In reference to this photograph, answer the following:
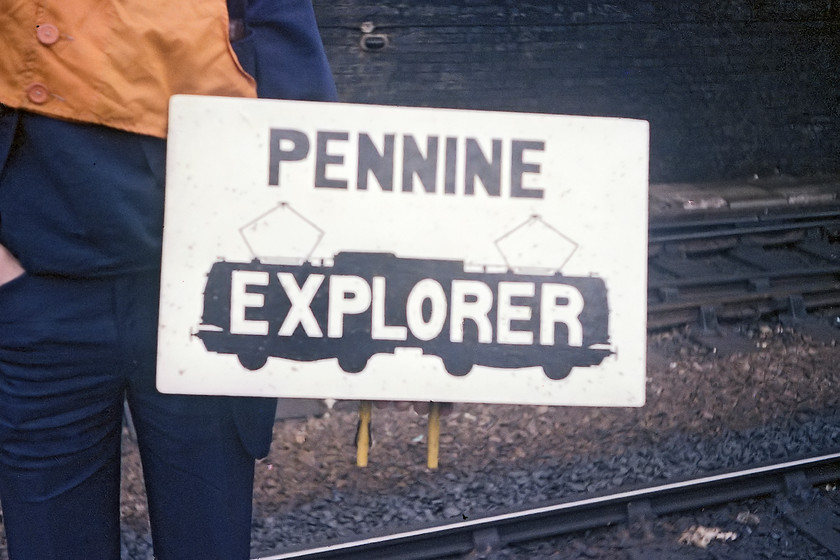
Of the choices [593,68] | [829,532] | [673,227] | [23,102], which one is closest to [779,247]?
[673,227]

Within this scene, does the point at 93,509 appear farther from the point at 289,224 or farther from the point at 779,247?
the point at 779,247

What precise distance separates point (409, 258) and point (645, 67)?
856 centimetres

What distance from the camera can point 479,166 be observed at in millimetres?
1416

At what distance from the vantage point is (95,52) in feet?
4.27

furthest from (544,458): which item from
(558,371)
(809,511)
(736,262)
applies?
(736,262)

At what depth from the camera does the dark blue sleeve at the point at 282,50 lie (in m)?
1.42

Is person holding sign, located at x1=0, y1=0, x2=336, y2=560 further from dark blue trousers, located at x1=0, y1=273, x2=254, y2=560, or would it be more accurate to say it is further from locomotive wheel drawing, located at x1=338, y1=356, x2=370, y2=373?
locomotive wheel drawing, located at x1=338, y1=356, x2=370, y2=373

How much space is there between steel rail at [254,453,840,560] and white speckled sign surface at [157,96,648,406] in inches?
73.2

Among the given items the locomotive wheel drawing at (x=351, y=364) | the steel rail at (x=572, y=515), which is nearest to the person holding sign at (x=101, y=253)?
the locomotive wheel drawing at (x=351, y=364)

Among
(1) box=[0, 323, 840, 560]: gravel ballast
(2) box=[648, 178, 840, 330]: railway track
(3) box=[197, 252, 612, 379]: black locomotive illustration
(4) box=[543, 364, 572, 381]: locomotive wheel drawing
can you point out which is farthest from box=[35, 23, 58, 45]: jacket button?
(2) box=[648, 178, 840, 330]: railway track

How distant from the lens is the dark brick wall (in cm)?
841

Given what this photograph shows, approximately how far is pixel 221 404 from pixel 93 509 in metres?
0.30

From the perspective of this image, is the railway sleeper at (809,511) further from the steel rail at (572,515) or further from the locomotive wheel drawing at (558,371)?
the locomotive wheel drawing at (558,371)

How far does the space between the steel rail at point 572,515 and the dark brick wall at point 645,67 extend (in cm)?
572
